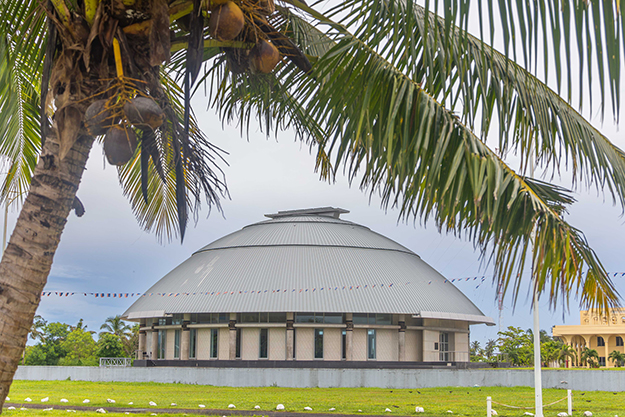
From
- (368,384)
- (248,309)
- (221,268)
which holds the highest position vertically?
(221,268)

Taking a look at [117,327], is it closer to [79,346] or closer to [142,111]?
[79,346]

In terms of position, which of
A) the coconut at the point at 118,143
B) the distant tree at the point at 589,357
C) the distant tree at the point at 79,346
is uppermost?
the coconut at the point at 118,143

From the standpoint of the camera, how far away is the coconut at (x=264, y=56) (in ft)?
18.0

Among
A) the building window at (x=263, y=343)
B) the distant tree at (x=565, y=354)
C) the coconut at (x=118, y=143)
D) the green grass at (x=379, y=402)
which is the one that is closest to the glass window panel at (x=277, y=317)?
the building window at (x=263, y=343)

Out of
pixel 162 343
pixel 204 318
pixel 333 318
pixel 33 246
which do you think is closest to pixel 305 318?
pixel 333 318

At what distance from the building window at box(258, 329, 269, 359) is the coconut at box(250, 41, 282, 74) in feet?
130

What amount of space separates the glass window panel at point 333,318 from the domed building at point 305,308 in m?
0.07

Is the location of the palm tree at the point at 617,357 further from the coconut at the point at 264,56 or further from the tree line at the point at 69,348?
the coconut at the point at 264,56

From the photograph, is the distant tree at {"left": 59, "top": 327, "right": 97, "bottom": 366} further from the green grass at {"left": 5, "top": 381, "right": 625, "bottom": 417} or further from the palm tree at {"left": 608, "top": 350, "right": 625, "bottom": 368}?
the palm tree at {"left": 608, "top": 350, "right": 625, "bottom": 368}

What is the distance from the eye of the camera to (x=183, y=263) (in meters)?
53.6

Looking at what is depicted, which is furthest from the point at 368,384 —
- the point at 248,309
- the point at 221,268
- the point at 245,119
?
the point at 245,119

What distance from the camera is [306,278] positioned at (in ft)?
146

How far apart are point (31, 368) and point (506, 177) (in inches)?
1496

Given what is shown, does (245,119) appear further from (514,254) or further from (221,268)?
(221,268)
